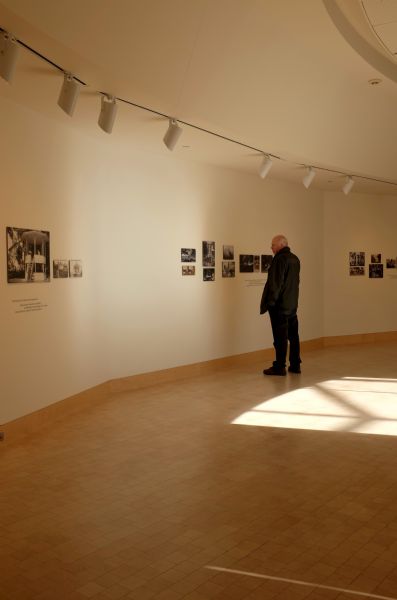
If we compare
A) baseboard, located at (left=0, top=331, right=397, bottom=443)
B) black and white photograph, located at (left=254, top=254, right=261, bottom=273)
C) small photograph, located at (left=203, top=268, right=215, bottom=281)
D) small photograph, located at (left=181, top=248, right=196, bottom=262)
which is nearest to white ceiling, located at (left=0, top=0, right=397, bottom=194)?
small photograph, located at (left=181, top=248, right=196, bottom=262)

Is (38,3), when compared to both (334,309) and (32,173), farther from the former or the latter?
(334,309)

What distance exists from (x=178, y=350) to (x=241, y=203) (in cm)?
339

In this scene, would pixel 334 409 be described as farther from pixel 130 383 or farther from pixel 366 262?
pixel 366 262

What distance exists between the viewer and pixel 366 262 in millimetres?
16500

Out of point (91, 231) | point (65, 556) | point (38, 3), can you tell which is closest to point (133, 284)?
point (91, 231)

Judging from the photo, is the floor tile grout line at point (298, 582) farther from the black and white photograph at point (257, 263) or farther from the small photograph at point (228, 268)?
the black and white photograph at point (257, 263)

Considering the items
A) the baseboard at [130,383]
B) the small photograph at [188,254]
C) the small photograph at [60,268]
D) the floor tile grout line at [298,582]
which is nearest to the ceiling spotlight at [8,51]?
the small photograph at [60,268]

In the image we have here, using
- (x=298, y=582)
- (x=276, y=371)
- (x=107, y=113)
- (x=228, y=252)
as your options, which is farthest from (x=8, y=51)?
(x=276, y=371)

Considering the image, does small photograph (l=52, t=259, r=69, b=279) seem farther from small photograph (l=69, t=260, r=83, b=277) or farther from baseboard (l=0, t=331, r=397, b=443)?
baseboard (l=0, t=331, r=397, b=443)

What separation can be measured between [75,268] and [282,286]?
13.8ft

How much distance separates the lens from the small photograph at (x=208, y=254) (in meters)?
11.9

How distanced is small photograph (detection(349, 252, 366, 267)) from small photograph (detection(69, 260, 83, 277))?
356 inches

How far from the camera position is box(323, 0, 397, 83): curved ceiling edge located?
23.2 feet

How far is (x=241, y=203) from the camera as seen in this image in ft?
41.8
